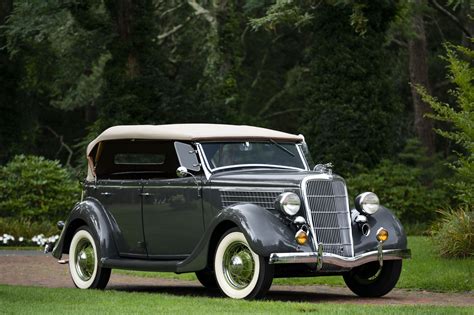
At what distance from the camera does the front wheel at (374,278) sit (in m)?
12.3

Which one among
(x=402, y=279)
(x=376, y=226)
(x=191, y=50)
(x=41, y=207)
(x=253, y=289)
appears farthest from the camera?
(x=191, y=50)

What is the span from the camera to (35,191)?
22766mm

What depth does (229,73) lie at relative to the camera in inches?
1346

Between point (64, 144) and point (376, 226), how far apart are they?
107 feet

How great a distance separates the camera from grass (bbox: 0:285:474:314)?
10.0 meters

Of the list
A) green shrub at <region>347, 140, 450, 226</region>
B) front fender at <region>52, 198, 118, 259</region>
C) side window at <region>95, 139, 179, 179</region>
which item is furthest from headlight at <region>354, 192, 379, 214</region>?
green shrub at <region>347, 140, 450, 226</region>

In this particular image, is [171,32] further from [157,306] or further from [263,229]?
[157,306]

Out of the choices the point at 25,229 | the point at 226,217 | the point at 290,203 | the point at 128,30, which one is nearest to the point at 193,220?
the point at 226,217

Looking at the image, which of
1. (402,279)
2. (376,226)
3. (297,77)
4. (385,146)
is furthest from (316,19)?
(297,77)

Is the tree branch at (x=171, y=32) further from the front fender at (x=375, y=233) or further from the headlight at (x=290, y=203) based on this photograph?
the headlight at (x=290, y=203)

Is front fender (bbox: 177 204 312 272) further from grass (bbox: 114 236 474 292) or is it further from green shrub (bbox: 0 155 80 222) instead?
green shrub (bbox: 0 155 80 222)

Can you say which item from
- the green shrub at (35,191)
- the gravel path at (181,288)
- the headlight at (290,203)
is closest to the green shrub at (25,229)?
the green shrub at (35,191)

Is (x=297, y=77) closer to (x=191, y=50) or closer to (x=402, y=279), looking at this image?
(x=191, y=50)

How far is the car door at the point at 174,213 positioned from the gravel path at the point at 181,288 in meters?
0.69
